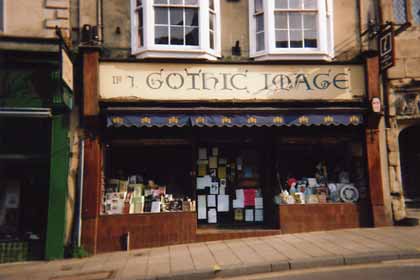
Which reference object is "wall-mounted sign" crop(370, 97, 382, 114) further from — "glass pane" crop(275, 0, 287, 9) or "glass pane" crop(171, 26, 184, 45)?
"glass pane" crop(171, 26, 184, 45)

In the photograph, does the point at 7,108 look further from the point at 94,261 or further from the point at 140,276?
the point at 140,276

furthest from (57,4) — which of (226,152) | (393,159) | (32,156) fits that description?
(393,159)

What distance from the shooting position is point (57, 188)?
8.98 meters

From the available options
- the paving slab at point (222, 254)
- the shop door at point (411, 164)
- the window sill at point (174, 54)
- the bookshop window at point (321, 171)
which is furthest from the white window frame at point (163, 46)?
the shop door at point (411, 164)

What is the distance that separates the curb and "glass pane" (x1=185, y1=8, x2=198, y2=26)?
6.27 metres

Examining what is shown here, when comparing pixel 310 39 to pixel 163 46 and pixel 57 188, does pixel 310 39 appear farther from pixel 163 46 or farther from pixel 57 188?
pixel 57 188

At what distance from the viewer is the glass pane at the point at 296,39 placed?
10.2 meters

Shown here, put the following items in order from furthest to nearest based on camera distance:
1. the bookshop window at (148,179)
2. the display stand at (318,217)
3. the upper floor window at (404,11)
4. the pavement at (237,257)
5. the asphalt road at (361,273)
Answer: the upper floor window at (404,11) < the display stand at (318,217) < the bookshop window at (148,179) < the pavement at (237,257) < the asphalt road at (361,273)

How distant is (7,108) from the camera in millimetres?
8734

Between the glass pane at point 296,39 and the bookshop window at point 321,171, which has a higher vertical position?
the glass pane at point 296,39

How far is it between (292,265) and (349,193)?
13.5 feet

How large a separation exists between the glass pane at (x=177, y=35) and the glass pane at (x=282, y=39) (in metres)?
2.59

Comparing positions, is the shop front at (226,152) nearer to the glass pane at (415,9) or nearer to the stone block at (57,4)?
the stone block at (57,4)

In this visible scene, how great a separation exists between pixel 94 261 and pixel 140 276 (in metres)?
2.06
